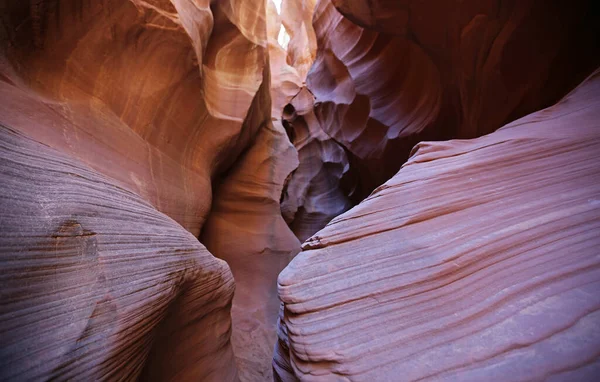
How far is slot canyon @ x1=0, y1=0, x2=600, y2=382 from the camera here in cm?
106

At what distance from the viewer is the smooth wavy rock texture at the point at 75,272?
3.38ft

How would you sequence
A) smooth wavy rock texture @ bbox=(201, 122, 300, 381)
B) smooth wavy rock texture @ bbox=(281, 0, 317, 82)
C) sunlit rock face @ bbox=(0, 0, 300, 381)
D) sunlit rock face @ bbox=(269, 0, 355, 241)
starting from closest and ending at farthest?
sunlit rock face @ bbox=(0, 0, 300, 381), smooth wavy rock texture @ bbox=(201, 122, 300, 381), sunlit rock face @ bbox=(269, 0, 355, 241), smooth wavy rock texture @ bbox=(281, 0, 317, 82)

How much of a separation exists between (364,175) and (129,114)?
693 cm

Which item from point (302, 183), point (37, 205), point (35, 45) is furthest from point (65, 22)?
point (302, 183)

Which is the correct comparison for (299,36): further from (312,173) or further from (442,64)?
(442,64)

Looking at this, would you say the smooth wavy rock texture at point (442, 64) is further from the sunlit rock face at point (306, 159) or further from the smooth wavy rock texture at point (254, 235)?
the sunlit rock face at point (306, 159)

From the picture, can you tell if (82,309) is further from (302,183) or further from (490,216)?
(302,183)

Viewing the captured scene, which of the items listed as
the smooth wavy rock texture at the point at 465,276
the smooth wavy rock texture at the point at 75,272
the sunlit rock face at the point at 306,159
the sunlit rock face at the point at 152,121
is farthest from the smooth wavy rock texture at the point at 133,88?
the sunlit rock face at the point at 306,159

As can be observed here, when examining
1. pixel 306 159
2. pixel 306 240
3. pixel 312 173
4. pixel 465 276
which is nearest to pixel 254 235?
pixel 306 240

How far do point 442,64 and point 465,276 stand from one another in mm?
4784

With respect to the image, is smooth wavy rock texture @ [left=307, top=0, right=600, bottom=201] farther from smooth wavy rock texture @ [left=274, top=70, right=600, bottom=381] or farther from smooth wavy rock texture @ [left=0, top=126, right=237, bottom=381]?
smooth wavy rock texture @ [left=0, top=126, right=237, bottom=381]

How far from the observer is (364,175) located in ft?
28.8

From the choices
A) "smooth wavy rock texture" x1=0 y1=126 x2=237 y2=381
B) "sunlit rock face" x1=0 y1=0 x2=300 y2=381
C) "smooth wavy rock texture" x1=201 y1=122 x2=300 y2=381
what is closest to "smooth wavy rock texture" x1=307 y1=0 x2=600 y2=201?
"smooth wavy rock texture" x1=201 y1=122 x2=300 y2=381

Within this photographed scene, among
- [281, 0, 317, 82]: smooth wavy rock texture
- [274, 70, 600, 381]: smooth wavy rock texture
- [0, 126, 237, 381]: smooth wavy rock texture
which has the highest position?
[281, 0, 317, 82]: smooth wavy rock texture
